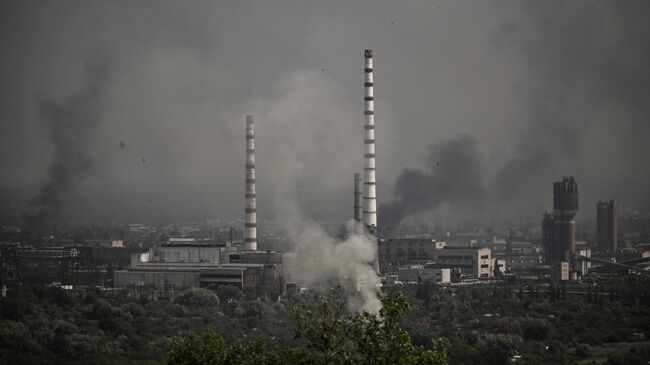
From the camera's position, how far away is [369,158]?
202 ft

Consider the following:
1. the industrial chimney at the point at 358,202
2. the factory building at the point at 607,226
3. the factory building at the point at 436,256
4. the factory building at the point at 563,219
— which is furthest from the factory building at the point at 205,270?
the factory building at the point at 607,226

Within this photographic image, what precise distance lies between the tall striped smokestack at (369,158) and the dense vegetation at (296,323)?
151 inches

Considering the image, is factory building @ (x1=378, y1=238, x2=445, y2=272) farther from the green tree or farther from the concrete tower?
the green tree

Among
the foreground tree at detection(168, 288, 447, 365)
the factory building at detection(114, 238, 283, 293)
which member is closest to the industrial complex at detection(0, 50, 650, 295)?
the factory building at detection(114, 238, 283, 293)

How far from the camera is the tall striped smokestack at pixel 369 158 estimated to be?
61281 millimetres

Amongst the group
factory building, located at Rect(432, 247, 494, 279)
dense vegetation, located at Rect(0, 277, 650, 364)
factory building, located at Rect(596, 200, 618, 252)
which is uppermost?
factory building, located at Rect(596, 200, 618, 252)

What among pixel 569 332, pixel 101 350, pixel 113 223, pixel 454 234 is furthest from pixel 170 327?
pixel 454 234

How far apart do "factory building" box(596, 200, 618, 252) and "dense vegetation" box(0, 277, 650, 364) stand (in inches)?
1229

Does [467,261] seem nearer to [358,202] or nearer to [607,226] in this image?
[358,202]

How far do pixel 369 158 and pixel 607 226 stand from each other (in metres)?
35.7

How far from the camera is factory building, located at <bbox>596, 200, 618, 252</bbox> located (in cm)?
9194

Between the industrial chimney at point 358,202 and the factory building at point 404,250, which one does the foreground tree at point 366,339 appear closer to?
the industrial chimney at point 358,202

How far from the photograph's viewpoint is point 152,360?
118ft

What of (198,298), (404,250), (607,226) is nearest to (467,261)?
(404,250)
